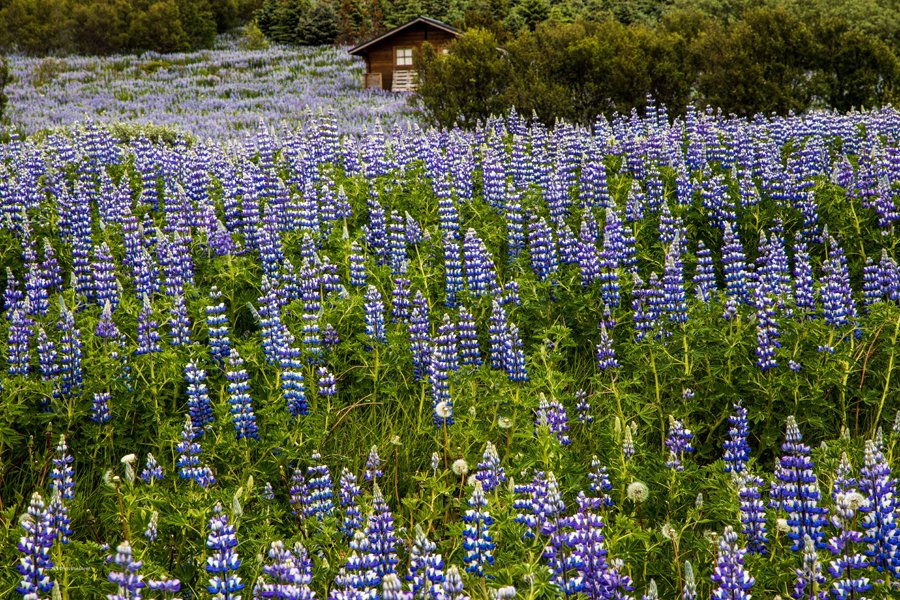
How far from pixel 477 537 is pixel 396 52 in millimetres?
33024

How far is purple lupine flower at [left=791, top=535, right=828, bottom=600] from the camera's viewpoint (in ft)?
8.49

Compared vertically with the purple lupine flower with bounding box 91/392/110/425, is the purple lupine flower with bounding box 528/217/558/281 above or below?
above

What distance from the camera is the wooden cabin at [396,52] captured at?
33.2 metres

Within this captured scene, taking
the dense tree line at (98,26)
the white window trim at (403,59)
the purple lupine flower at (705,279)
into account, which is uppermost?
the dense tree line at (98,26)

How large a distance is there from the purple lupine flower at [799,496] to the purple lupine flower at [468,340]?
6.62ft

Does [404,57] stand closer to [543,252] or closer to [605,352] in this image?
[543,252]

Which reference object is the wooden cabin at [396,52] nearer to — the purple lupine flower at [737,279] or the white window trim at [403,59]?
the white window trim at [403,59]

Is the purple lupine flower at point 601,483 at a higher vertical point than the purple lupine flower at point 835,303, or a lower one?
lower

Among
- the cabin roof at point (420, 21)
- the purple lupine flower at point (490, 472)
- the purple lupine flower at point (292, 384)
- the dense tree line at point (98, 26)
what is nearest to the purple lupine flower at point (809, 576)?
the purple lupine flower at point (490, 472)

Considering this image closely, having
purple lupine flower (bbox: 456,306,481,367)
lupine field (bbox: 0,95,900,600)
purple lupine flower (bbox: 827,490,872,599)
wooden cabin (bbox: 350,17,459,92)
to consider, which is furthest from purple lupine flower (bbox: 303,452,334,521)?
wooden cabin (bbox: 350,17,459,92)

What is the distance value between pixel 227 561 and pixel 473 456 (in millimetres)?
1658

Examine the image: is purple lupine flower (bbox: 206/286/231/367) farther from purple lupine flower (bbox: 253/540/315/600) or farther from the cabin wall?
the cabin wall

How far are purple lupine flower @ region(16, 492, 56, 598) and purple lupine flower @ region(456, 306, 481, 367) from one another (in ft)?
8.05

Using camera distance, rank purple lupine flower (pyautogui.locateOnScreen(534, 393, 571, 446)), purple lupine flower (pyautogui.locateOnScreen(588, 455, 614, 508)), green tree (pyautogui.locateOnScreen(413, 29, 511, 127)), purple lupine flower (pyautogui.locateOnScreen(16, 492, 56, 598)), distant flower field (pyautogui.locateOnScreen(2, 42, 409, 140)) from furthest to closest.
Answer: distant flower field (pyautogui.locateOnScreen(2, 42, 409, 140)), green tree (pyautogui.locateOnScreen(413, 29, 511, 127)), purple lupine flower (pyautogui.locateOnScreen(534, 393, 571, 446)), purple lupine flower (pyautogui.locateOnScreen(588, 455, 614, 508)), purple lupine flower (pyautogui.locateOnScreen(16, 492, 56, 598))
